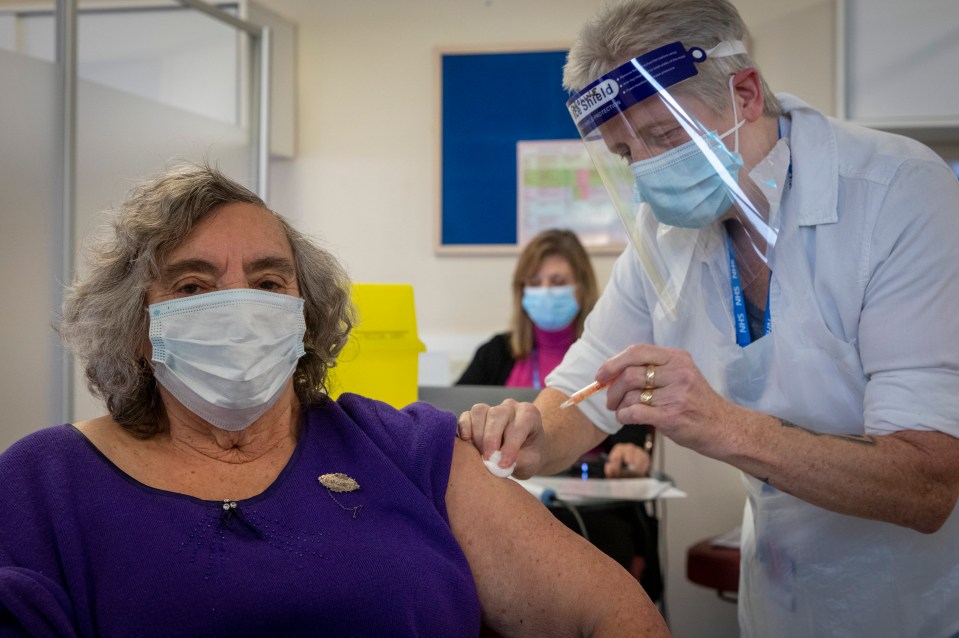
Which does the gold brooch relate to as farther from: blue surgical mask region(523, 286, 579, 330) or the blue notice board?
the blue notice board

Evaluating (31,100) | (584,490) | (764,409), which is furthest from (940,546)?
(31,100)

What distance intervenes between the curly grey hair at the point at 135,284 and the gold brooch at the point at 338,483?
0.19 m

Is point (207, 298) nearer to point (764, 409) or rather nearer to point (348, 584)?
point (348, 584)

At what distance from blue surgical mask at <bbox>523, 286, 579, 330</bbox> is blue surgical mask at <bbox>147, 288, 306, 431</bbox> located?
200 cm

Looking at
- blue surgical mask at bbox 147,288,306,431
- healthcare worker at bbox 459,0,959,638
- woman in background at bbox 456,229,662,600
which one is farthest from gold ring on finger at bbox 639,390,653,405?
woman in background at bbox 456,229,662,600

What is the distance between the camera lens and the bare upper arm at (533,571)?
1.15 m

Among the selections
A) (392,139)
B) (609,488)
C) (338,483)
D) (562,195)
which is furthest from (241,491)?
(392,139)

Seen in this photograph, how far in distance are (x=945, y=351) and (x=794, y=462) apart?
0.76 ft

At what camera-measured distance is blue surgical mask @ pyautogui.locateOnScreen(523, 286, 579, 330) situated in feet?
10.4

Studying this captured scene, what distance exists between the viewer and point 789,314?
3.95 feet

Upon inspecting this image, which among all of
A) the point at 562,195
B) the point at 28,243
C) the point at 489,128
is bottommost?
the point at 28,243

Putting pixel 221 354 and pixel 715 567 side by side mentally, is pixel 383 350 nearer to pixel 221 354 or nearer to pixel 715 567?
pixel 221 354

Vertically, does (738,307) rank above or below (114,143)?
below

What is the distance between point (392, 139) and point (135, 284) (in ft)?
8.69
